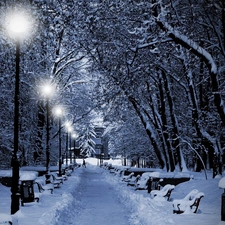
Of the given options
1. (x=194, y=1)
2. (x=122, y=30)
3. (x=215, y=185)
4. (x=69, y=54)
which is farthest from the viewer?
(x=69, y=54)


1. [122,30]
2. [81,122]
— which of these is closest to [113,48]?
[122,30]

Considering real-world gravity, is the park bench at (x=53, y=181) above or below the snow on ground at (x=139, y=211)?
above

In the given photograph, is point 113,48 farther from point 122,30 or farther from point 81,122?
point 81,122

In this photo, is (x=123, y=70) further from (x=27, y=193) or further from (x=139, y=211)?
(x=139, y=211)

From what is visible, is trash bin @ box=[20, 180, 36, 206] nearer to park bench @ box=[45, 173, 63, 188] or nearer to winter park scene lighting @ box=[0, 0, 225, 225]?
winter park scene lighting @ box=[0, 0, 225, 225]

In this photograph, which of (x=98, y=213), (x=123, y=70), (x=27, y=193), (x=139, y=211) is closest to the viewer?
(x=139, y=211)

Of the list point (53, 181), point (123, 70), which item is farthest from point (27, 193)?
point (123, 70)

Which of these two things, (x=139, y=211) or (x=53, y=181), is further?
(x=53, y=181)

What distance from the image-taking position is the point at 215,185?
16.3 metres

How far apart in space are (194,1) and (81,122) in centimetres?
3305

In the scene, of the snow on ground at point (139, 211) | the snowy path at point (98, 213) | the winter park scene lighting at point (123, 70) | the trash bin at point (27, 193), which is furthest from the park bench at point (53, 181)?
the trash bin at point (27, 193)

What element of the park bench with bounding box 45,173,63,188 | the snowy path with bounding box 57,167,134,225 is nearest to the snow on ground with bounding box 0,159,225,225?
the snowy path with bounding box 57,167,134,225

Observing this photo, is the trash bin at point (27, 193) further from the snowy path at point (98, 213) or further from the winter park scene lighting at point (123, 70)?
the snowy path at point (98, 213)

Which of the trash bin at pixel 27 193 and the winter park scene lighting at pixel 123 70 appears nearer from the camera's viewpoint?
the winter park scene lighting at pixel 123 70
